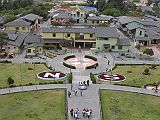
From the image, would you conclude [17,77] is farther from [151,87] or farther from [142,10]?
[142,10]

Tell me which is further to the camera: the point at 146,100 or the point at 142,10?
the point at 142,10

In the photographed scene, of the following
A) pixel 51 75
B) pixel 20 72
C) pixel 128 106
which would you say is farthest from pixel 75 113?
pixel 20 72

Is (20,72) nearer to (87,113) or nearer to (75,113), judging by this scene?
(75,113)

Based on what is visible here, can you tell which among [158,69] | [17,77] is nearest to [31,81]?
[17,77]

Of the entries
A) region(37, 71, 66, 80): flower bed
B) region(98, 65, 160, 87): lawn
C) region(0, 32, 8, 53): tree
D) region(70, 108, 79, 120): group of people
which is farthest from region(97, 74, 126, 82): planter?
region(0, 32, 8, 53): tree

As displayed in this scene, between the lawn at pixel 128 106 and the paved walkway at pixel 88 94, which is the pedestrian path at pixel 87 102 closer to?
the paved walkway at pixel 88 94

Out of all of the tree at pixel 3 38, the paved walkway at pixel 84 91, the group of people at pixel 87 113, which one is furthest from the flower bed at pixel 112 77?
the tree at pixel 3 38

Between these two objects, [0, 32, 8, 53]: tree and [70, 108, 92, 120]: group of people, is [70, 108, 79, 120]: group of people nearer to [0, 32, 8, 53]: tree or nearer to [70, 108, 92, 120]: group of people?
[70, 108, 92, 120]: group of people
